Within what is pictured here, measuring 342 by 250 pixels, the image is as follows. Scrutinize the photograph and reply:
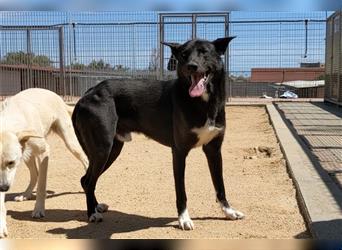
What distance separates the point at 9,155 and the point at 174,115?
4.82 ft

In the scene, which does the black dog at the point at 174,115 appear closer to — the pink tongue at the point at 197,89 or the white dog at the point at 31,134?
the pink tongue at the point at 197,89

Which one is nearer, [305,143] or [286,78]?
[305,143]

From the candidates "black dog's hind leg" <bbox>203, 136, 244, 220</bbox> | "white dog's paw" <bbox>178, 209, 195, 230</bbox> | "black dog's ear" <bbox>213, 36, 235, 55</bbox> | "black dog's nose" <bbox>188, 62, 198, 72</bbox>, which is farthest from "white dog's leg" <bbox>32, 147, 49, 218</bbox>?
"black dog's ear" <bbox>213, 36, 235, 55</bbox>

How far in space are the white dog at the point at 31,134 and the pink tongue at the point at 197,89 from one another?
4.55 ft

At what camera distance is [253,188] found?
5746 mm

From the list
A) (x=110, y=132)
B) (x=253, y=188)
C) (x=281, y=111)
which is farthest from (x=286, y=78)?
(x=110, y=132)

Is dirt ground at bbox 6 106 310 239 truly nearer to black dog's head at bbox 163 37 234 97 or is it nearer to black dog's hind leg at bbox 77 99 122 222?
black dog's hind leg at bbox 77 99 122 222

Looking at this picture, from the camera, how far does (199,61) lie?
4.05 meters

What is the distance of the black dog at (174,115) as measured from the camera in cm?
418

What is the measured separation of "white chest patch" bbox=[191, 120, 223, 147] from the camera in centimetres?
436

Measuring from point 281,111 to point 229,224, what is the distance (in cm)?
1007

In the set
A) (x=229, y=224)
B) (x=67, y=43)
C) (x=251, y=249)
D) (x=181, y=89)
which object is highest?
(x=67, y=43)

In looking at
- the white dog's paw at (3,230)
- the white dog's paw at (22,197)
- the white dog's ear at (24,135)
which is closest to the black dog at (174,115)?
the white dog's ear at (24,135)

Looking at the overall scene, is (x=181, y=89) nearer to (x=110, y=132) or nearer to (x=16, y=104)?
(x=110, y=132)
